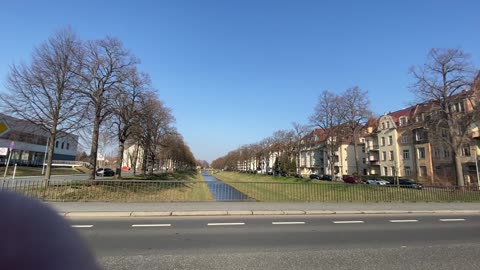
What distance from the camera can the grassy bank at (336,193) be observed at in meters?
19.1

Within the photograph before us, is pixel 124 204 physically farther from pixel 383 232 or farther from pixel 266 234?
pixel 383 232

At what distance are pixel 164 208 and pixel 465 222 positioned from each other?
1226 cm

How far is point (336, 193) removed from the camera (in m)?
19.8

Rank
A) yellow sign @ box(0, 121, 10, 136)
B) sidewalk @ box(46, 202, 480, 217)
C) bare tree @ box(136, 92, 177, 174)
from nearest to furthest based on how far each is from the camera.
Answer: yellow sign @ box(0, 121, 10, 136) → sidewalk @ box(46, 202, 480, 217) → bare tree @ box(136, 92, 177, 174)

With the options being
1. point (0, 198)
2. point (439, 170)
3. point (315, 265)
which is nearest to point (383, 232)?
point (315, 265)

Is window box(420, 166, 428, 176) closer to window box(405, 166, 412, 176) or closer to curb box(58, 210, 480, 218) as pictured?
window box(405, 166, 412, 176)

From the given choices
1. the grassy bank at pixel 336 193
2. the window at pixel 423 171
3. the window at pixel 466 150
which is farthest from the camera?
the window at pixel 423 171

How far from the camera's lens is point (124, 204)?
50.5 ft

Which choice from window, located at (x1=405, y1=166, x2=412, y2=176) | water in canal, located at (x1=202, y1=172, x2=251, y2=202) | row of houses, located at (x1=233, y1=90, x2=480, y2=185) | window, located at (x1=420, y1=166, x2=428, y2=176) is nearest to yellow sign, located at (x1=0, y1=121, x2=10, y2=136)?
water in canal, located at (x1=202, y1=172, x2=251, y2=202)

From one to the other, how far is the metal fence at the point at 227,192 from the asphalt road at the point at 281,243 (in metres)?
5.17

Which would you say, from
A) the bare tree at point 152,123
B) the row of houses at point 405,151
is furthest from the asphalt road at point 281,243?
the row of houses at point 405,151

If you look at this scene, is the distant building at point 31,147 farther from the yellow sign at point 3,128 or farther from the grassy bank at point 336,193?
the grassy bank at point 336,193

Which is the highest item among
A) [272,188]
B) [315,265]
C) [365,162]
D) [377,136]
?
[377,136]

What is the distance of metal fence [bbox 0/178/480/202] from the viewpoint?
1694 centimetres
